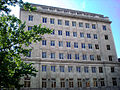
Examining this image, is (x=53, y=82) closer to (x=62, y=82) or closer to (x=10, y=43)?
(x=62, y=82)

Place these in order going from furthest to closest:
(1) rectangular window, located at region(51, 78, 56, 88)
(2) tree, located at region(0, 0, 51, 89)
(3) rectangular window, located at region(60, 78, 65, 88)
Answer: (3) rectangular window, located at region(60, 78, 65, 88)
(1) rectangular window, located at region(51, 78, 56, 88)
(2) tree, located at region(0, 0, 51, 89)

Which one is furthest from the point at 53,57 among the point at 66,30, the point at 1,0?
the point at 1,0

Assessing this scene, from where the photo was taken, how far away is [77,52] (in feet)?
112

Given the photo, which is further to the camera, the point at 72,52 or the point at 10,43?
the point at 72,52

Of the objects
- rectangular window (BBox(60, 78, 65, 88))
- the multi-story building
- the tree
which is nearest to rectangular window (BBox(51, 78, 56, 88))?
the multi-story building

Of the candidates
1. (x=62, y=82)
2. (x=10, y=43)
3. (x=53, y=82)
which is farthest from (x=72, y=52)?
(x=10, y=43)

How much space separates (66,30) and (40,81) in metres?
15.2

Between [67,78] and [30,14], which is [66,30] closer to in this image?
[30,14]

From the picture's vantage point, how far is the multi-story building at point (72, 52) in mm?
30516

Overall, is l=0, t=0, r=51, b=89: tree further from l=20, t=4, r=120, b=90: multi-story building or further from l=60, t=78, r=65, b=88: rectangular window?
l=60, t=78, r=65, b=88: rectangular window

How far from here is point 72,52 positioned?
33.7 m

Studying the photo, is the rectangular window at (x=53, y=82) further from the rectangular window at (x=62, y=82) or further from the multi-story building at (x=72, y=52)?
the rectangular window at (x=62, y=82)

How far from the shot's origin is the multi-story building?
30516 mm

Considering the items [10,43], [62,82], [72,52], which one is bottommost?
[62,82]
